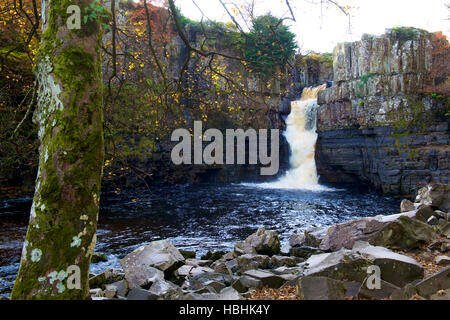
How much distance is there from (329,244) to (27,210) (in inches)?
530

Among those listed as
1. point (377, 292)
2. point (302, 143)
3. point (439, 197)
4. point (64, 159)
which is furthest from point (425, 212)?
point (302, 143)

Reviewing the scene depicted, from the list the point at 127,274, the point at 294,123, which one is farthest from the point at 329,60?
the point at 127,274

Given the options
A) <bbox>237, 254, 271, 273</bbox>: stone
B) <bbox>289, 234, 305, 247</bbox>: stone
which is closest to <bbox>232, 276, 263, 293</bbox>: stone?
<bbox>237, 254, 271, 273</bbox>: stone

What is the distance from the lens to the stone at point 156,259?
607 cm

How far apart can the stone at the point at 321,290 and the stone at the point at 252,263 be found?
9.23 ft

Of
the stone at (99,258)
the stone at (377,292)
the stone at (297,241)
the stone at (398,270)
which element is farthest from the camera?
the stone at (297,241)

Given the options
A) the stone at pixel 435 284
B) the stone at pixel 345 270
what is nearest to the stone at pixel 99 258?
the stone at pixel 345 270

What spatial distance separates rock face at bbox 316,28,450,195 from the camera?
21.5 meters

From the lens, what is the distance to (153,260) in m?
6.20

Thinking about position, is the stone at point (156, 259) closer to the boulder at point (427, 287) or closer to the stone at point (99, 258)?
the stone at point (99, 258)

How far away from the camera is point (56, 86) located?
3102 mm

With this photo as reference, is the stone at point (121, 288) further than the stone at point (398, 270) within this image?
Yes

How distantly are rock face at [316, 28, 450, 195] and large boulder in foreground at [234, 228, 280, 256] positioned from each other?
52.7ft

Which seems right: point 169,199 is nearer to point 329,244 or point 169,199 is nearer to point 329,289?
point 329,244
